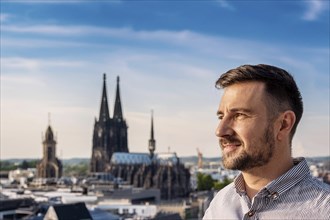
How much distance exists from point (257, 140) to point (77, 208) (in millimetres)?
34022

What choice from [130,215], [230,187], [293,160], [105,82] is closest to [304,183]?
[293,160]

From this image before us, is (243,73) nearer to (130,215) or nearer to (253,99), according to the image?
(253,99)

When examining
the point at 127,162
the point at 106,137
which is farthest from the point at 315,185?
the point at 106,137

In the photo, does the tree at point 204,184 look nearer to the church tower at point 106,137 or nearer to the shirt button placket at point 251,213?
the church tower at point 106,137

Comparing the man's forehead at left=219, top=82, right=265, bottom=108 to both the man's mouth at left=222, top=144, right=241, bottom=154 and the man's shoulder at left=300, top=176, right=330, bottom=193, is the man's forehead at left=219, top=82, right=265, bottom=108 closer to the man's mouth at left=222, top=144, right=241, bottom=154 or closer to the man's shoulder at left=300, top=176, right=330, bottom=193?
the man's mouth at left=222, top=144, right=241, bottom=154

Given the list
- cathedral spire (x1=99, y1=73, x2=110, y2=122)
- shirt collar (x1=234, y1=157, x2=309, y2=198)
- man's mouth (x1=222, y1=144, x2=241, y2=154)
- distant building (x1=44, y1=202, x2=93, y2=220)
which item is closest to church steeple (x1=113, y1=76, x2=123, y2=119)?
cathedral spire (x1=99, y1=73, x2=110, y2=122)

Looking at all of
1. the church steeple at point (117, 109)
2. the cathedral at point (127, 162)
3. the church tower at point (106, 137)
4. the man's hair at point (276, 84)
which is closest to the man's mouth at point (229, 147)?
the man's hair at point (276, 84)

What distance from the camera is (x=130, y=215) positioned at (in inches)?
2260

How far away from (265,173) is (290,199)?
17 cm

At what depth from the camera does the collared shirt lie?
2.61m

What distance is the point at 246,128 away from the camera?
2762 millimetres

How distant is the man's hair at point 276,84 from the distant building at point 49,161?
89.0m

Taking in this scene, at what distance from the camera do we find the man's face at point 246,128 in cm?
275

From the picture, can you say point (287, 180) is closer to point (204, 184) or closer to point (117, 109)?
point (117, 109)
